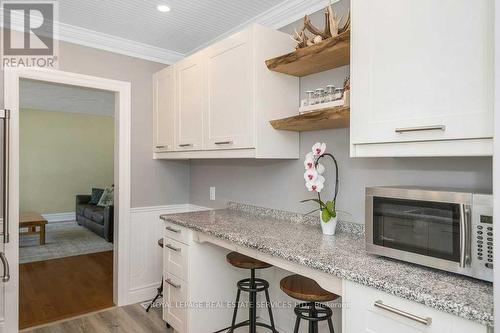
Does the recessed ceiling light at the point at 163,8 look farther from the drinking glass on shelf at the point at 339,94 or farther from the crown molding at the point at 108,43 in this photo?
the drinking glass on shelf at the point at 339,94

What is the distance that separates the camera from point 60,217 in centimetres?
708

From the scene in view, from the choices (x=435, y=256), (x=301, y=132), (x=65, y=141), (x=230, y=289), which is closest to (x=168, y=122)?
(x=301, y=132)

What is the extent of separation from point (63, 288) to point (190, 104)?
243 cm

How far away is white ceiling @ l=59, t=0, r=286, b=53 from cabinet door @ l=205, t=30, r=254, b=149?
27 centimetres

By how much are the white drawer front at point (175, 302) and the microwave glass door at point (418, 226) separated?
1.51 metres

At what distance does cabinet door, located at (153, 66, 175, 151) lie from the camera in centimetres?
299

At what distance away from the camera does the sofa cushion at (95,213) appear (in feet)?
17.9

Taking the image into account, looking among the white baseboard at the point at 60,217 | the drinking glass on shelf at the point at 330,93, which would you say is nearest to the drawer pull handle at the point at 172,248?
the drinking glass on shelf at the point at 330,93

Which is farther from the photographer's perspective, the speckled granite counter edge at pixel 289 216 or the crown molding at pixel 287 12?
the crown molding at pixel 287 12

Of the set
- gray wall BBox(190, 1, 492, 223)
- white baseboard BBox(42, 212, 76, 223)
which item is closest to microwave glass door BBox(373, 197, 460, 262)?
gray wall BBox(190, 1, 492, 223)

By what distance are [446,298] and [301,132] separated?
149cm

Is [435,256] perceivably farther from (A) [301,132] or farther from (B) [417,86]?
(A) [301,132]

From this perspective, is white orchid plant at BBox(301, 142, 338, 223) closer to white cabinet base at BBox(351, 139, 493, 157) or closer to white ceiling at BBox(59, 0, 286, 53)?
white cabinet base at BBox(351, 139, 493, 157)

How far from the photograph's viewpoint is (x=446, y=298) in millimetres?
1048
